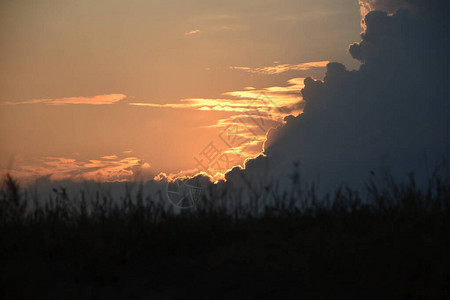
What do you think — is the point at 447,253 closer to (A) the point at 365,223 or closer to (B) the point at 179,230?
(A) the point at 365,223

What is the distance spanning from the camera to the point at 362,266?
19.4 feet

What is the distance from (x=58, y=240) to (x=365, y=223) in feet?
14.0

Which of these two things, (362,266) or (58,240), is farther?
(58,240)

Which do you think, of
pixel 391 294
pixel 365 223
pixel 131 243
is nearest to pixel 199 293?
pixel 131 243

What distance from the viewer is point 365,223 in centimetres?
758

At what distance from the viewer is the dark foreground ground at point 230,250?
5.54 meters

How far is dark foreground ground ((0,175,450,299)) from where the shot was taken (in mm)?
5543

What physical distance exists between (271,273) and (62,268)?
2437 mm

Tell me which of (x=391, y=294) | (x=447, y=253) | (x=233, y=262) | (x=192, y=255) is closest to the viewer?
(x=391, y=294)

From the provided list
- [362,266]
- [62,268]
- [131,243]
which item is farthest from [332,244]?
[62,268]

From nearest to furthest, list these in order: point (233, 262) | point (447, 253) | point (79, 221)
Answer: point (447, 253)
point (233, 262)
point (79, 221)

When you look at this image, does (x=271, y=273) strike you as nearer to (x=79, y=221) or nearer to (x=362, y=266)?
(x=362, y=266)

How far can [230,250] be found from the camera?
651cm

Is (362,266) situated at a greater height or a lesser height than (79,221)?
lesser
